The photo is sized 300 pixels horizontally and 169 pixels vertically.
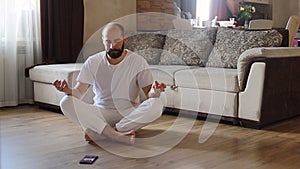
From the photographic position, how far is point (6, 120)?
147 inches

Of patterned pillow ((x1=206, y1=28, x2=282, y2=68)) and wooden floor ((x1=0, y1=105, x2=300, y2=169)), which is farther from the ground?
patterned pillow ((x1=206, y1=28, x2=282, y2=68))

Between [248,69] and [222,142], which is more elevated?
[248,69]

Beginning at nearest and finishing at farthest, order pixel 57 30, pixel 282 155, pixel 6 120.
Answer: pixel 282 155, pixel 6 120, pixel 57 30

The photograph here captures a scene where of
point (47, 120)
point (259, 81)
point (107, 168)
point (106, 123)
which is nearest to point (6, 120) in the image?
point (47, 120)

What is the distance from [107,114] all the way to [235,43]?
1674 mm

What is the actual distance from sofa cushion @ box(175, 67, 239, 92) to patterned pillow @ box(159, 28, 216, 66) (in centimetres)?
53

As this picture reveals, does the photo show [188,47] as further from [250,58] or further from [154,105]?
[154,105]

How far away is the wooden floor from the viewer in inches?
96.0

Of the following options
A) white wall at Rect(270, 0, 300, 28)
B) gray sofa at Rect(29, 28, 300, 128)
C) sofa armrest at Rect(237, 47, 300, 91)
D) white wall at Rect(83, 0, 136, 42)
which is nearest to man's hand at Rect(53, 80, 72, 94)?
gray sofa at Rect(29, 28, 300, 128)

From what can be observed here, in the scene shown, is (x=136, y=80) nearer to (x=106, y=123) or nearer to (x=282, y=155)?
(x=106, y=123)

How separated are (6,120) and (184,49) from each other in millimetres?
1951

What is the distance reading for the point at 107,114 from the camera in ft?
9.78

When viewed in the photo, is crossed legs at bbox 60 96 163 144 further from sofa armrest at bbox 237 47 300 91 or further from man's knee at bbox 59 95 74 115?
sofa armrest at bbox 237 47 300 91

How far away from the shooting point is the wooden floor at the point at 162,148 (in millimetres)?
2438
